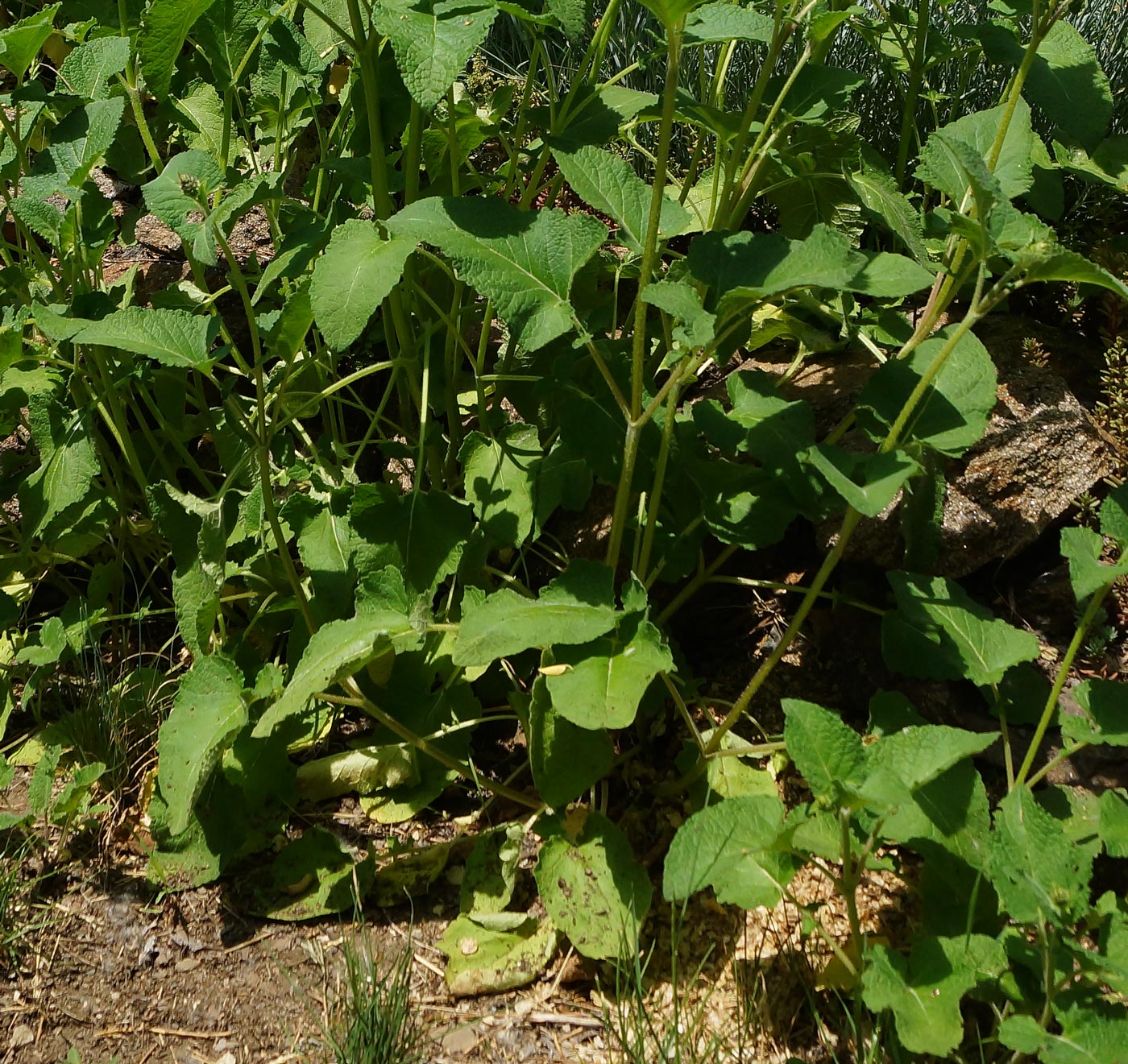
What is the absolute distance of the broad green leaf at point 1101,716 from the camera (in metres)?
1.61

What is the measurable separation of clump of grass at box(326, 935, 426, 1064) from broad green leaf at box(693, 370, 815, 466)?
962 mm

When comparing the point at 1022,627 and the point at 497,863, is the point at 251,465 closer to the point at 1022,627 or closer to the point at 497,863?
→ the point at 497,863

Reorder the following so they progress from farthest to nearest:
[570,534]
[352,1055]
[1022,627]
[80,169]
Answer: [570,534], [1022,627], [80,169], [352,1055]

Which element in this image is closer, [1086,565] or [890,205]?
[1086,565]

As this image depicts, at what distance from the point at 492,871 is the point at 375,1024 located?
0.39m

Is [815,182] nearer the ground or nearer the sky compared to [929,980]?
nearer the sky

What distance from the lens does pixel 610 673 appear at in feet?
5.46

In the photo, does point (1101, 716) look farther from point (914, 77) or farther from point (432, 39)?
point (914, 77)

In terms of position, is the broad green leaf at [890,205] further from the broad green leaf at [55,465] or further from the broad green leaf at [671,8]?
the broad green leaf at [55,465]

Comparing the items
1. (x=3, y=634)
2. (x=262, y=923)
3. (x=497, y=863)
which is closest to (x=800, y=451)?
(x=497, y=863)

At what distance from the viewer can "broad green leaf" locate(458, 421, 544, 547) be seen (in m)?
2.04

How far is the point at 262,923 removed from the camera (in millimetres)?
1997

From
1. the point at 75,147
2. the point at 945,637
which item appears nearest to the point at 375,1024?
the point at 945,637

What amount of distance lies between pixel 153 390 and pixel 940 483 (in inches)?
67.6
